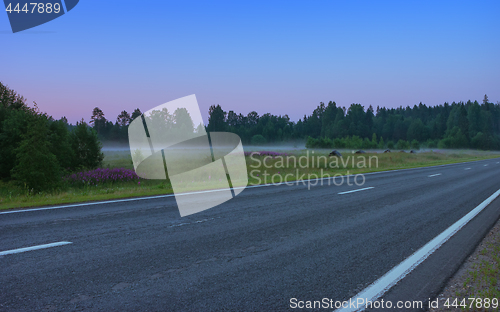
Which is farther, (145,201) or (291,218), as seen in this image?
(145,201)

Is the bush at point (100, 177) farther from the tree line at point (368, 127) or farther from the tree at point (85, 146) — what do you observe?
the tree line at point (368, 127)

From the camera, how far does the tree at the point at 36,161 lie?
1630 centimetres

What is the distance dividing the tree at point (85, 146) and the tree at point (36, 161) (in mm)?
8844

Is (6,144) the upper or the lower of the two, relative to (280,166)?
upper

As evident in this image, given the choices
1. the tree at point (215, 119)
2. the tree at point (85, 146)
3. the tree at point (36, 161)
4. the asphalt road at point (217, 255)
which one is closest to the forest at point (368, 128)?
the tree at point (215, 119)

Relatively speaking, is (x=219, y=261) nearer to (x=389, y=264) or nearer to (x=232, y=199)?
(x=389, y=264)

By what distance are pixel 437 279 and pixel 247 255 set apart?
2552mm

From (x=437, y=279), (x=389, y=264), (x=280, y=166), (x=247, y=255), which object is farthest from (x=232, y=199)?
(x=280, y=166)

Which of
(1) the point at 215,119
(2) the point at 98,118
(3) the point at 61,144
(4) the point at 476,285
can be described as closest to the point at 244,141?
(1) the point at 215,119

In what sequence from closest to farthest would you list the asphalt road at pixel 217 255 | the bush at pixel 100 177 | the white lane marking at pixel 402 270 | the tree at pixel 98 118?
1. the asphalt road at pixel 217 255
2. the white lane marking at pixel 402 270
3. the bush at pixel 100 177
4. the tree at pixel 98 118

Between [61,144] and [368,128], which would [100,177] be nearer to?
[61,144]

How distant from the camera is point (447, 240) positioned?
5508 mm

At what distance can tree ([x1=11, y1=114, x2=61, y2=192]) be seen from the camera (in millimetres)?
16297

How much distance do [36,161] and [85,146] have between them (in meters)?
9.91
